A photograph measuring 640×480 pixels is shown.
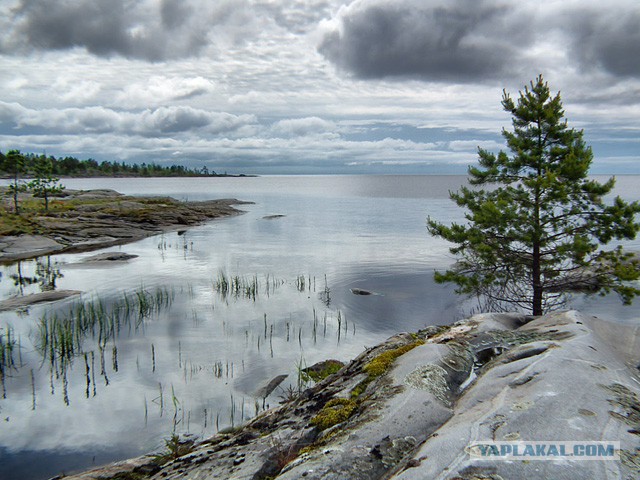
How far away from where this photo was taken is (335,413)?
261 inches

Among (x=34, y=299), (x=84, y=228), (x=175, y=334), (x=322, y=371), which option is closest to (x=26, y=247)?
(x=84, y=228)

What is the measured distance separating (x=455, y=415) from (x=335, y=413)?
6.36 ft

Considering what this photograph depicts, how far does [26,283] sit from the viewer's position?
94.2 feet

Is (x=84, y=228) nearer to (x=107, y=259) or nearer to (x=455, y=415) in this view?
(x=107, y=259)

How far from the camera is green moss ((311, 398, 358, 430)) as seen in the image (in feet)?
21.2

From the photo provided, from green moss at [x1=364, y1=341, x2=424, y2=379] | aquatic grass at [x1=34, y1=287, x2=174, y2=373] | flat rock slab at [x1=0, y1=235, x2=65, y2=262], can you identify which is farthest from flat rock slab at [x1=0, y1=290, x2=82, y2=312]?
green moss at [x1=364, y1=341, x2=424, y2=379]

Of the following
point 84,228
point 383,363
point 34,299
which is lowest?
point 34,299

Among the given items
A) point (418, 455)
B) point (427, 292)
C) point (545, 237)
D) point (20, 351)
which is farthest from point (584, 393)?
point (427, 292)

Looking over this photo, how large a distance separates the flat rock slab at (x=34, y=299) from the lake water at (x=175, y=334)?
3.30 ft

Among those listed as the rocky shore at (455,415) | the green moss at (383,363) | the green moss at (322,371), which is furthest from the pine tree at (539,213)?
the green moss at (383,363)

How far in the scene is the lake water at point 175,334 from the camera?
1146cm

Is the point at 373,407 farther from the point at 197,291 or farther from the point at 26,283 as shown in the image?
the point at 26,283

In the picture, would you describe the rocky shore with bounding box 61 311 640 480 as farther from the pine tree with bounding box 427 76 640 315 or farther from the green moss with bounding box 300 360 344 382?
the pine tree with bounding box 427 76 640 315

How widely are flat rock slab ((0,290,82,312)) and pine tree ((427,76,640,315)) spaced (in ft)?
69.1
